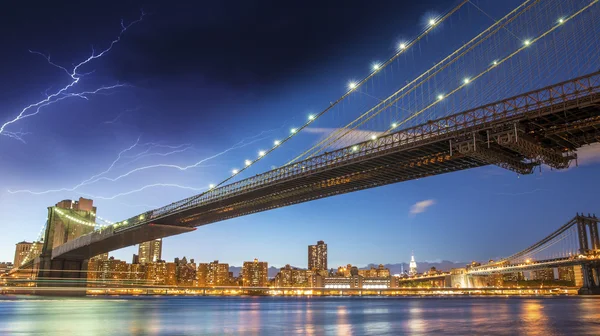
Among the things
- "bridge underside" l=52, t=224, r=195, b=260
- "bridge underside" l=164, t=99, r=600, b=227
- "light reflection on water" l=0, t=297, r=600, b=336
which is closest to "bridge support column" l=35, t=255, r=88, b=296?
"bridge underside" l=52, t=224, r=195, b=260

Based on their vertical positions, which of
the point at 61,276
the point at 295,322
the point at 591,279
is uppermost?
the point at 61,276

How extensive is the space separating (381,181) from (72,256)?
50.3m

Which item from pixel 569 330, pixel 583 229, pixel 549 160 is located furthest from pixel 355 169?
pixel 583 229

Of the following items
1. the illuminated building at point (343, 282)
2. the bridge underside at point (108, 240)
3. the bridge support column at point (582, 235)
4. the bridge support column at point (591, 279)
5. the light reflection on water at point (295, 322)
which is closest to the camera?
the light reflection on water at point (295, 322)

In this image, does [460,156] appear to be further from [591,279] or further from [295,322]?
[591,279]

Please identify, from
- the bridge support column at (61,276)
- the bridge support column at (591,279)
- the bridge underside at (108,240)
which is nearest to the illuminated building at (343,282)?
the bridge support column at (591,279)

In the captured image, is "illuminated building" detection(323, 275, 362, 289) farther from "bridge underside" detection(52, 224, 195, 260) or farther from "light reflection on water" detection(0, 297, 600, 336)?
"light reflection on water" detection(0, 297, 600, 336)

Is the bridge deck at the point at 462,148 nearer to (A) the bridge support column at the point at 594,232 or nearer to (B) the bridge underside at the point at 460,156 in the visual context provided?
(B) the bridge underside at the point at 460,156

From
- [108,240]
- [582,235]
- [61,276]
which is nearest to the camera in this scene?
[108,240]

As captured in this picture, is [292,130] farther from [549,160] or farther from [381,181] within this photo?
[549,160]

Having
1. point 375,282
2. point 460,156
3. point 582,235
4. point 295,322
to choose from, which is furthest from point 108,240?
point 375,282

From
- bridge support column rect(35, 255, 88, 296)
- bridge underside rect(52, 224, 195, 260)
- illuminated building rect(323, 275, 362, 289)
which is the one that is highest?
bridge underside rect(52, 224, 195, 260)

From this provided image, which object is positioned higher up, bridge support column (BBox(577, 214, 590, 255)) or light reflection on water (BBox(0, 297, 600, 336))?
bridge support column (BBox(577, 214, 590, 255))

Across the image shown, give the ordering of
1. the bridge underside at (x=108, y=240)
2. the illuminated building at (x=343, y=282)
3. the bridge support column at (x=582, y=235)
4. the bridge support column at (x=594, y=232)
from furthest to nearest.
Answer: the illuminated building at (x=343, y=282)
the bridge support column at (x=594, y=232)
the bridge support column at (x=582, y=235)
the bridge underside at (x=108, y=240)
